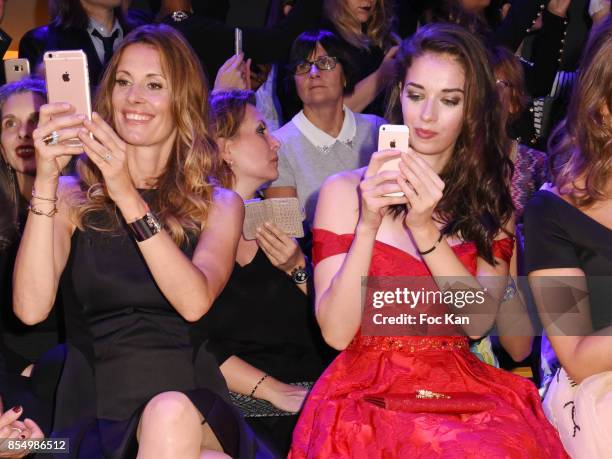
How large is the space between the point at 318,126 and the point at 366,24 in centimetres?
67

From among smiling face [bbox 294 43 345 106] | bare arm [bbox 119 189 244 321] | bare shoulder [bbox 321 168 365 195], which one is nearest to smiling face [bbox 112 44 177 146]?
bare arm [bbox 119 189 244 321]

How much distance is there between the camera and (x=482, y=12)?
455 centimetres

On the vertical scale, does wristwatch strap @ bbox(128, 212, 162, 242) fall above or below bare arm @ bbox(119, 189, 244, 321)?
above

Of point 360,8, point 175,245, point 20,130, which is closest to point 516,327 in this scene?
point 175,245

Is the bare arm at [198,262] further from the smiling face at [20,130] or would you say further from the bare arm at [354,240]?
the smiling face at [20,130]

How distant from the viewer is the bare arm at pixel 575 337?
2334 millimetres

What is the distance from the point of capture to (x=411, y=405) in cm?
234

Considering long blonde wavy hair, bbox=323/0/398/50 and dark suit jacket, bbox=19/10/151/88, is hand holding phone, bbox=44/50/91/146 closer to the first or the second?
dark suit jacket, bbox=19/10/151/88

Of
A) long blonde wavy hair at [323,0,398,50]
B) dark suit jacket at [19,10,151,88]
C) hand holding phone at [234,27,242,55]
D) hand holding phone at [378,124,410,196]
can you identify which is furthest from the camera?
long blonde wavy hair at [323,0,398,50]

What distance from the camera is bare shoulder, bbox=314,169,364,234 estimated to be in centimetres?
260

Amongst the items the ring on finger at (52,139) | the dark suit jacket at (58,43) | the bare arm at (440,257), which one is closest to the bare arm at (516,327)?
the bare arm at (440,257)

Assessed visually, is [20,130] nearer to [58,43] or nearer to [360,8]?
[58,43]

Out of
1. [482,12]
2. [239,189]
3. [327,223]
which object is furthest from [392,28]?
[327,223]

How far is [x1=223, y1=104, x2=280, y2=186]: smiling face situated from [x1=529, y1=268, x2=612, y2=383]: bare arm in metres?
1.28
